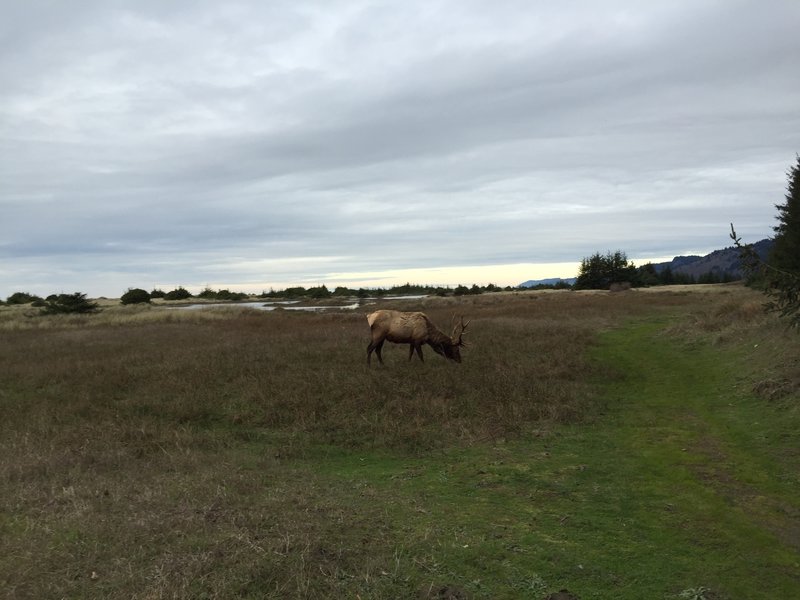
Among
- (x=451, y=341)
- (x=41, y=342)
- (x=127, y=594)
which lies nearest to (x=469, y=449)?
(x=127, y=594)

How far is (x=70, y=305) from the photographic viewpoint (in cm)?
5306

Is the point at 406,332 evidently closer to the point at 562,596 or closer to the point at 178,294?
the point at 562,596

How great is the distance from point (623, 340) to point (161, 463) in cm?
2044

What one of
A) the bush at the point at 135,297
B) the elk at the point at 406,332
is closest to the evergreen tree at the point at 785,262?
the elk at the point at 406,332

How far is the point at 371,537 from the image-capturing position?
18.9 feet

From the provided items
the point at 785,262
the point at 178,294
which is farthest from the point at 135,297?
the point at 785,262

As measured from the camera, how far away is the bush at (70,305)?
5250 cm

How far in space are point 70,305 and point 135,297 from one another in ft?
78.2

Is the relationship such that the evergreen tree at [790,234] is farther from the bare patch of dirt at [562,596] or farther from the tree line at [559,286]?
the bare patch of dirt at [562,596]

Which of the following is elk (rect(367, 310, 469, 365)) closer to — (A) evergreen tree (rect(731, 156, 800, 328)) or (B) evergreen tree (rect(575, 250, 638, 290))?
(A) evergreen tree (rect(731, 156, 800, 328))

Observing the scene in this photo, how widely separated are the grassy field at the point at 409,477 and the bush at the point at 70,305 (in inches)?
1619

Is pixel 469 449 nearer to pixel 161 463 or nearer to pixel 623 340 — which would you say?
pixel 161 463

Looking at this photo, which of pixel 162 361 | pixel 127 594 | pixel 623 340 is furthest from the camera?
pixel 623 340

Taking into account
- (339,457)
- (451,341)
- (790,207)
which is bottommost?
(339,457)
